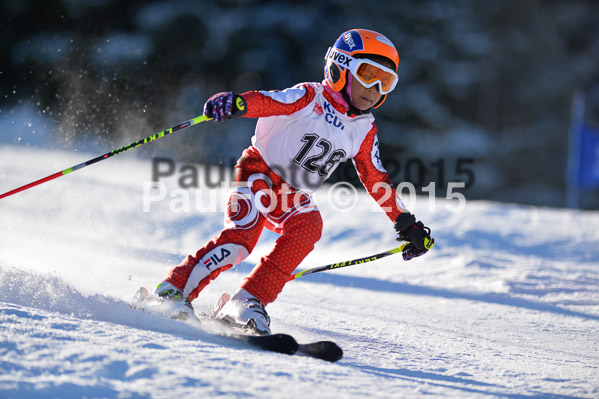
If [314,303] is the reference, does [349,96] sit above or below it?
above

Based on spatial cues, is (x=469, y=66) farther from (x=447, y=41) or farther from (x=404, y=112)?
(x=404, y=112)

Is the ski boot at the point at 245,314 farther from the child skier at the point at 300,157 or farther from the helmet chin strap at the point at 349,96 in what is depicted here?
the helmet chin strap at the point at 349,96

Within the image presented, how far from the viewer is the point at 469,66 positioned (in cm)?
2248

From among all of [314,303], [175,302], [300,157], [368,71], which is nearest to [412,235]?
[300,157]

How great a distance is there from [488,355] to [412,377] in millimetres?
755

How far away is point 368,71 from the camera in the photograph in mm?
3523

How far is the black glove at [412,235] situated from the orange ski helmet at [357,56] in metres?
0.68

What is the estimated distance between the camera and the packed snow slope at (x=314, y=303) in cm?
235

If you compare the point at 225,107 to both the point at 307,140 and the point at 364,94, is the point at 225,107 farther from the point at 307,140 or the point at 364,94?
the point at 364,94

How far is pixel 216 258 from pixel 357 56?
125cm

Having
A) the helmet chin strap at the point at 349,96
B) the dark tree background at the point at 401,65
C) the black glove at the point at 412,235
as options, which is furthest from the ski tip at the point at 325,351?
the dark tree background at the point at 401,65

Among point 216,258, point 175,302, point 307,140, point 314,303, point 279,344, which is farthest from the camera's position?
point 314,303

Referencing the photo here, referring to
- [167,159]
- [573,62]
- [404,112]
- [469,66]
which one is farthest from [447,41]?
[167,159]

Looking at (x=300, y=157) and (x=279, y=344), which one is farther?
(x=300, y=157)
